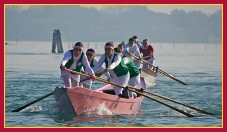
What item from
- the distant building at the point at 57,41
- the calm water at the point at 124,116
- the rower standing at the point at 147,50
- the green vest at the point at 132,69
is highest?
the distant building at the point at 57,41

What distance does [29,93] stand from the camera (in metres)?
21.8

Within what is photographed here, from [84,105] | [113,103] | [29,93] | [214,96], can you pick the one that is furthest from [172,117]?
[29,93]

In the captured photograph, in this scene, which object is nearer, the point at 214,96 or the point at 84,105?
the point at 84,105

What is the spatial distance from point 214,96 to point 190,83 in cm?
590

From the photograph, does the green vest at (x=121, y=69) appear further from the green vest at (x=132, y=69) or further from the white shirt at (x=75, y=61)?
the white shirt at (x=75, y=61)

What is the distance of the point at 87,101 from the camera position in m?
15.0

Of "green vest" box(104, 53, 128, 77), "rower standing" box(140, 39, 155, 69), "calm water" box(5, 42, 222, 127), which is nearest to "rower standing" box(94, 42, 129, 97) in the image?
"green vest" box(104, 53, 128, 77)

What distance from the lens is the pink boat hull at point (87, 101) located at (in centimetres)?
1467

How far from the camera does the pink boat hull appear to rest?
14.7 meters

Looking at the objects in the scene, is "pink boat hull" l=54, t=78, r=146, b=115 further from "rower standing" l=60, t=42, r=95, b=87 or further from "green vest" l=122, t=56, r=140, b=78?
"green vest" l=122, t=56, r=140, b=78

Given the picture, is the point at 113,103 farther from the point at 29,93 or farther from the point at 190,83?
the point at 190,83

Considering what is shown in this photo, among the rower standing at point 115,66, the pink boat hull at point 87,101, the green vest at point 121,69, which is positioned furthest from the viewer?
the green vest at point 121,69

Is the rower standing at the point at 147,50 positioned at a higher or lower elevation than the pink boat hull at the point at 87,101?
higher

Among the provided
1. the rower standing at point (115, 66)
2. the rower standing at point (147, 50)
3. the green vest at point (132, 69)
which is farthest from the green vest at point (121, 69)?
the rower standing at point (147, 50)
